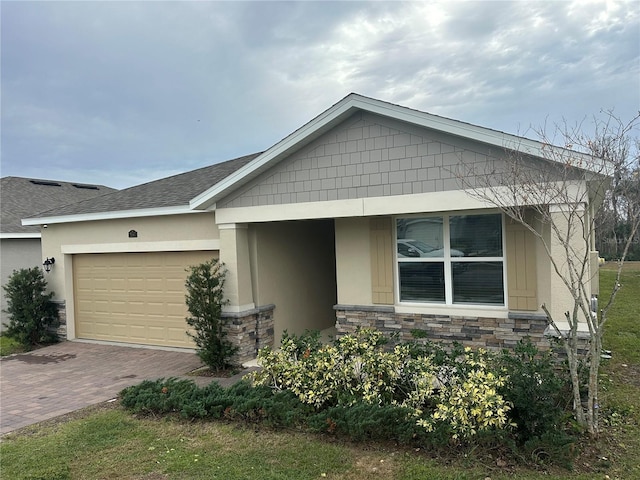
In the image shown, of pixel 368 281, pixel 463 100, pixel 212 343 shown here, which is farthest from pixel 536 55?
pixel 212 343

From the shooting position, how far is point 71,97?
1581 centimetres

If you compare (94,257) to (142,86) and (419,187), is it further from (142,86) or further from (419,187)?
(419,187)

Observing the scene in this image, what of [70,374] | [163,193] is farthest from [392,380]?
[163,193]

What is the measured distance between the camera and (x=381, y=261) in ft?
27.7

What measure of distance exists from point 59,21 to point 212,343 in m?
8.40

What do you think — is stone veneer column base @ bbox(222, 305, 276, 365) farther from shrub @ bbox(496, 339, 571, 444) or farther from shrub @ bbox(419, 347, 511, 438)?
shrub @ bbox(496, 339, 571, 444)

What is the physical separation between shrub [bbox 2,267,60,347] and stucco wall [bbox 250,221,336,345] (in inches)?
244

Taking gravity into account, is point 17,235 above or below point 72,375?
above

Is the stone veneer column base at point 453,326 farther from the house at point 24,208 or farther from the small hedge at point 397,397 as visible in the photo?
the house at point 24,208

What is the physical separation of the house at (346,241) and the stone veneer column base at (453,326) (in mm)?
19

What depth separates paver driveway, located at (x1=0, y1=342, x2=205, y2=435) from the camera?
6.86 meters

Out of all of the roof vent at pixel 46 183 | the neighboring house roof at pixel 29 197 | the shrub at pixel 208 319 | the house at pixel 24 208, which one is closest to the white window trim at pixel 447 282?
the shrub at pixel 208 319

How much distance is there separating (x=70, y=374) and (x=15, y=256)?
23.4ft

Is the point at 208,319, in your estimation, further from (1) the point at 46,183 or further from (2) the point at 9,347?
(1) the point at 46,183
